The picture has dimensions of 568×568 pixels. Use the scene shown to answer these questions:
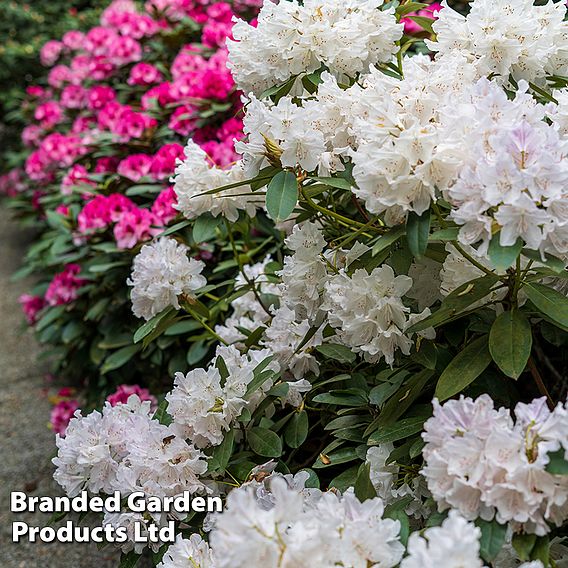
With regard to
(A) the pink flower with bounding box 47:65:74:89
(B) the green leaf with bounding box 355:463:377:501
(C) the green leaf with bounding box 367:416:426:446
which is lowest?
(A) the pink flower with bounding box 47:65:74:89

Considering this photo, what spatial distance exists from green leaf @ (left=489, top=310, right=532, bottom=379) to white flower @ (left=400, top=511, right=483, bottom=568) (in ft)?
1.00

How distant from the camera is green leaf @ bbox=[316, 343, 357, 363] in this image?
1522mm

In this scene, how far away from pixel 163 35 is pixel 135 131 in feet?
2.78

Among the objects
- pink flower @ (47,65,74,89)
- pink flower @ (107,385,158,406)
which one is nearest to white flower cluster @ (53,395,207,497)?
pink flower @ (107,385,158,406)

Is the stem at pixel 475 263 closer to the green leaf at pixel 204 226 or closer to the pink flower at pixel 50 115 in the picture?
the green leaf at pixel 204 226

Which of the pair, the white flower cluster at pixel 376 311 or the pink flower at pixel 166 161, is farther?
the pink flower at pixel 166 161

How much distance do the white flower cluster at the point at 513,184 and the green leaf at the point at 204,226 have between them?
612mm

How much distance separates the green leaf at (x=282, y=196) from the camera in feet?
4.04

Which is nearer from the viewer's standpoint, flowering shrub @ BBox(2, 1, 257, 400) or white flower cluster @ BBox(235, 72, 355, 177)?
white flower cluster @ BBox(235, 72, 355, 177)

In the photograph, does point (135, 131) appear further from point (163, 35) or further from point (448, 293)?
point (448, 293)

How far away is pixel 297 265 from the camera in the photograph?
1.44 meters

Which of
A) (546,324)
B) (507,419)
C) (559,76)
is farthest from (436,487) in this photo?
(559,76)

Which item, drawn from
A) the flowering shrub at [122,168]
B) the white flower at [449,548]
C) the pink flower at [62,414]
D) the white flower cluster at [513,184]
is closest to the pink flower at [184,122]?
the flowering shrub at [122,168]

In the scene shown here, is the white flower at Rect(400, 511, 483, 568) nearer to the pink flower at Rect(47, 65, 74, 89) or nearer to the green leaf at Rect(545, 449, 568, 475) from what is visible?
the green leaf at Rect(545, 449, 568, 475)
